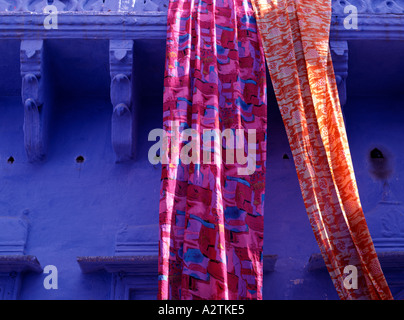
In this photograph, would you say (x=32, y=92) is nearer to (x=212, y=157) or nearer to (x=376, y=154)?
(x=212, y=157)

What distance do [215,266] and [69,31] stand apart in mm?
2436

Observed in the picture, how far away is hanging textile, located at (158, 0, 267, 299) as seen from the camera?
3803mm

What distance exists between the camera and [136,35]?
4.97 meters

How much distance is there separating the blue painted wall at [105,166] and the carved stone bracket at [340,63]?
22cm

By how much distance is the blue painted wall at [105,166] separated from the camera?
469cm

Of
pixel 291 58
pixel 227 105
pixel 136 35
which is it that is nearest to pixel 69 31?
pixel 136 35

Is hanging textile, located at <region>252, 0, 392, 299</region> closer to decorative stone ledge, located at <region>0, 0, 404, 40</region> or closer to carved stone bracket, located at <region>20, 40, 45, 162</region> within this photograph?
decorative stone ledge, located at <region>0, 0, 404, 40</region>

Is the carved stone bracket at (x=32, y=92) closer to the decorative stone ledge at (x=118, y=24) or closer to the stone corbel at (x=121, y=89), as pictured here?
the decorative stone ledge at (x=118, y=24)

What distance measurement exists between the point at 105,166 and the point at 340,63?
2.16 meters

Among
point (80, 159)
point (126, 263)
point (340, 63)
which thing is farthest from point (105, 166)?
point (340, 63)

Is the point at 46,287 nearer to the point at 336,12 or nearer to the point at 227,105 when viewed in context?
the point at 227,105

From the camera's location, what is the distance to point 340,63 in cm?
496

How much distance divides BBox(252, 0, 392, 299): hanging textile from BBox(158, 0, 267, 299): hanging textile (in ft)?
0.61

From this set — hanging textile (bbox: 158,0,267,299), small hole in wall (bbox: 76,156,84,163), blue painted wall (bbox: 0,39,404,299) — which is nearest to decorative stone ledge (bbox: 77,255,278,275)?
blue painted wall (bbox: 0,39,404,299)
